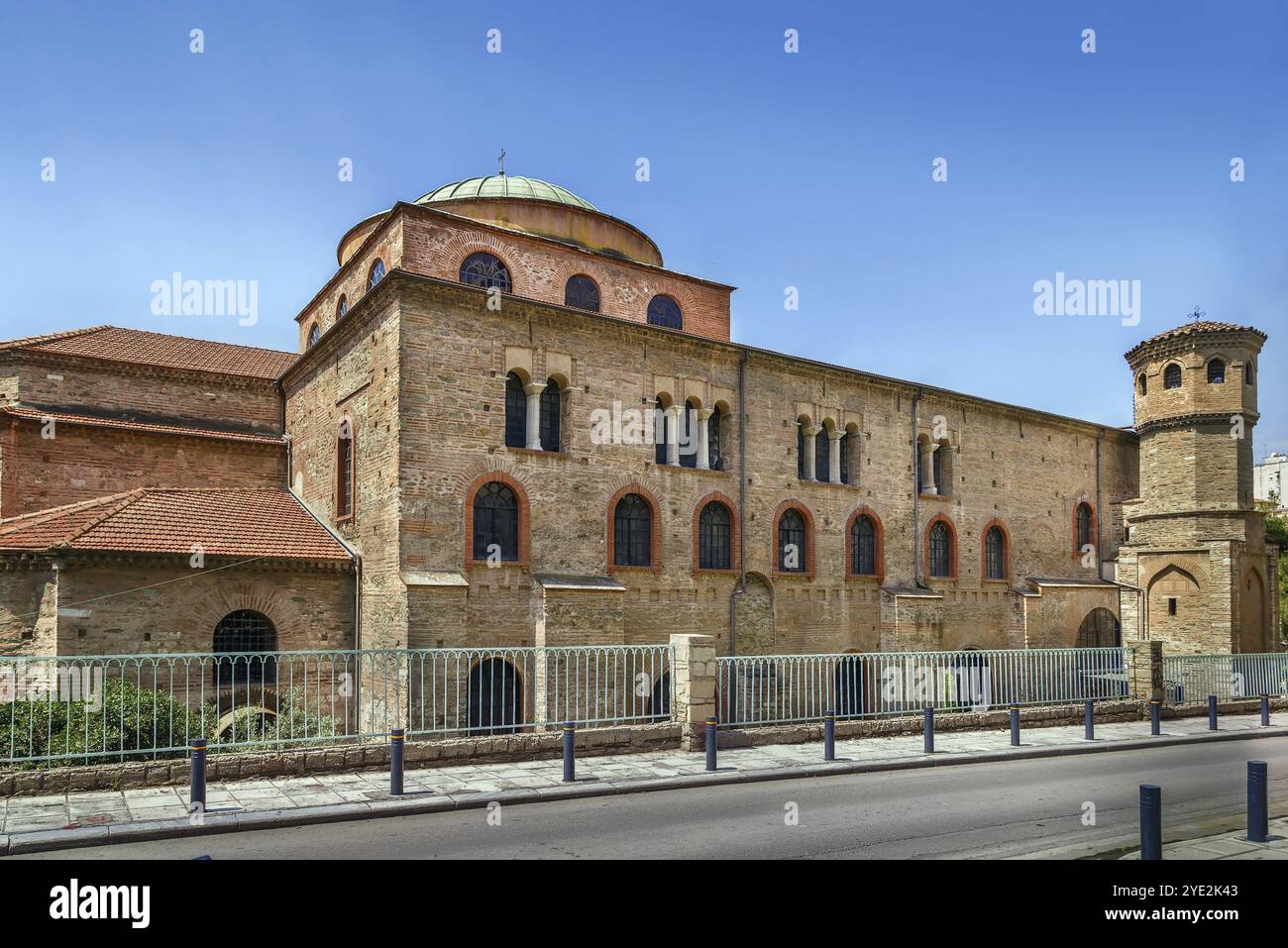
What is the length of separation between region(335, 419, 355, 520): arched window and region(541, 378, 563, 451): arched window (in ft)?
14.9

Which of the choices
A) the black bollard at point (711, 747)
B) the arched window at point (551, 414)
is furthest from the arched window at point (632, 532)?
the black bollard at point (711, 747)

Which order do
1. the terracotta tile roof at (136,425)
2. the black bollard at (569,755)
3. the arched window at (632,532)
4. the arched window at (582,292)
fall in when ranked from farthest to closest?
the arched window at (582,292)
the arched window at (632,532)
the terracotta tile roof at (136,425)
the black bollard at (569,755)

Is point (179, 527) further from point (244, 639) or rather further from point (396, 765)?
point (396, 765)

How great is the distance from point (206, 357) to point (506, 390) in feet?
38.6

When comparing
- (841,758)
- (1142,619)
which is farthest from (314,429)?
(1142,619)

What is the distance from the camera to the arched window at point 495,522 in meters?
19.0

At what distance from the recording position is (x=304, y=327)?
95.7 ft

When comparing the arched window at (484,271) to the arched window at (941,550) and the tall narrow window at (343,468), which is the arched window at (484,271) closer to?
the tall narrow window at (343,468)

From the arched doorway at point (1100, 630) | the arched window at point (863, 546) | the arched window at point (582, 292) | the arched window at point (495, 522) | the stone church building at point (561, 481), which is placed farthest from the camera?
the arched doorway at point (1100, 630)

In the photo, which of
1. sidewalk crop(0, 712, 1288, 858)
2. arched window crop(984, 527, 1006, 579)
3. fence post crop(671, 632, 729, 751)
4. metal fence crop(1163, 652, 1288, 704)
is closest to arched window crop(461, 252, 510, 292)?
fence post crop(671, 632, 729, 751)

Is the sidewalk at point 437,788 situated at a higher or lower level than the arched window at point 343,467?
lower

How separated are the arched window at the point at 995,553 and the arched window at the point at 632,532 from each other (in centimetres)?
1319

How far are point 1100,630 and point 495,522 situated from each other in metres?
23.6

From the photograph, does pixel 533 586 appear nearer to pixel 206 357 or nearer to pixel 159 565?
pixel 159 565
